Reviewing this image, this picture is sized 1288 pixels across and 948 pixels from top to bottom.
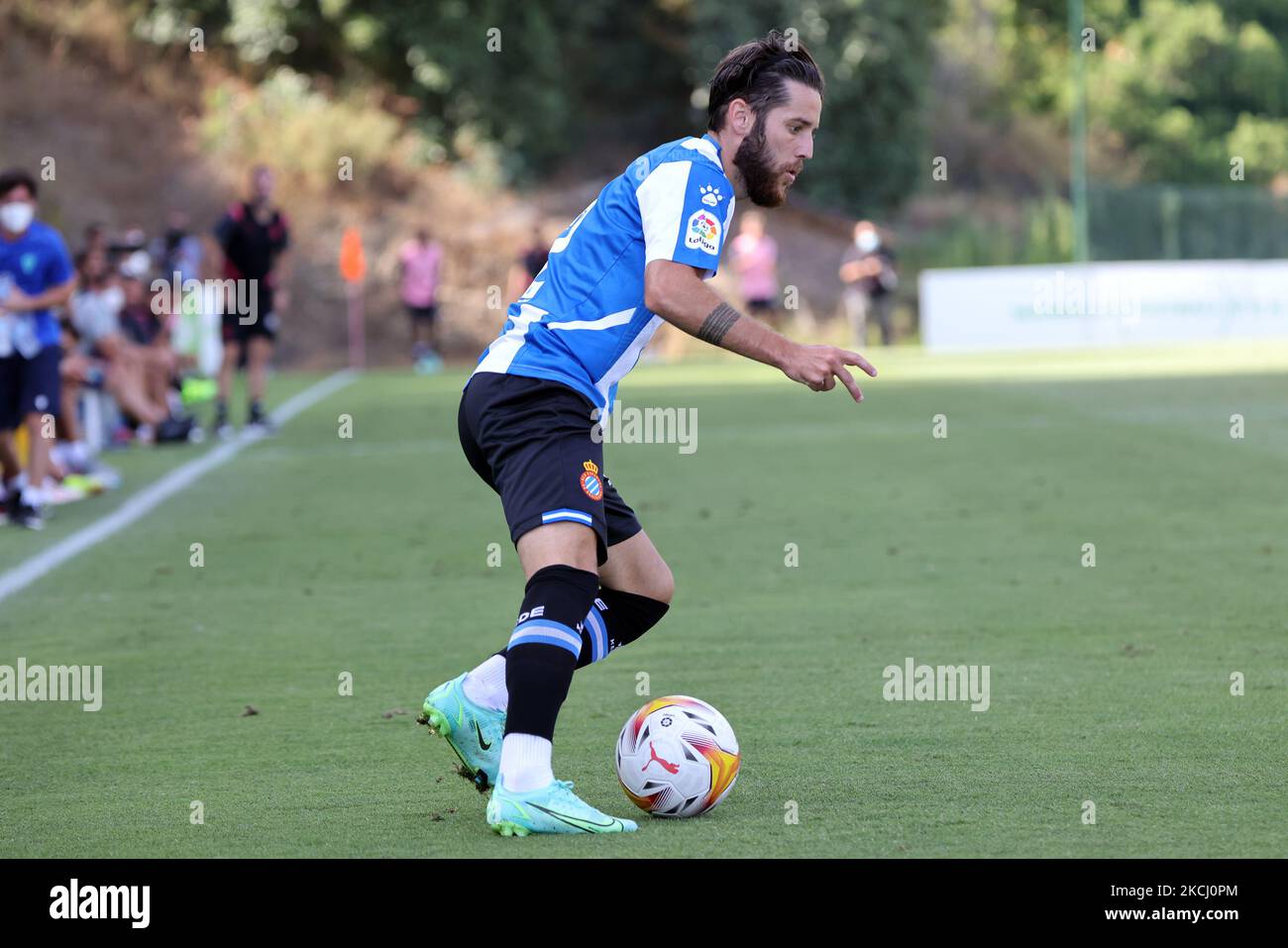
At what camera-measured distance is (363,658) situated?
7820 mm

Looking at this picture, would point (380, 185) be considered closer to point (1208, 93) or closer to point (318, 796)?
point (1208, 93)

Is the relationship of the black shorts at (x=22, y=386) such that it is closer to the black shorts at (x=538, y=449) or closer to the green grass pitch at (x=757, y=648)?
the green grass pitch at (x=757, y=648)

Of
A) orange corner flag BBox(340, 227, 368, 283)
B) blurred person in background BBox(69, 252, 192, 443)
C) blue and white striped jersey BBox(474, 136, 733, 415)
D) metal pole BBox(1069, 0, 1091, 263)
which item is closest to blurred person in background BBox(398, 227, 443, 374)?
orange corner flag BBox(340, 227, 368, 283)

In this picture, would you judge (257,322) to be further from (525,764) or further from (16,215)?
(525,764)

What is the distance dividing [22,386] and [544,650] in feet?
27.5

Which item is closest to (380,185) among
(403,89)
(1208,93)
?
(403,89)

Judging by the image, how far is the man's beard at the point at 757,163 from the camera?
16.5 feet

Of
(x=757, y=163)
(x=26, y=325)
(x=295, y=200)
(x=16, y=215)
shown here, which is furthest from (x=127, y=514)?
(x=295, y=200)

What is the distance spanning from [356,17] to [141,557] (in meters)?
30.2

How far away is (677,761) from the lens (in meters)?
5.09

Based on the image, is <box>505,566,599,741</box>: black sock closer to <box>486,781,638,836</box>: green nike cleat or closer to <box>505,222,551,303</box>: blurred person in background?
<box>486,781,638,836</box>: green nike cleat

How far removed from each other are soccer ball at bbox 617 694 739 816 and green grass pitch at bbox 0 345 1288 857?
0.08 m

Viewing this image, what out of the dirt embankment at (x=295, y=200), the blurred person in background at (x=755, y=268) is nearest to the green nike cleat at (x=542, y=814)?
the blurred person in background at (x=755, y=268)

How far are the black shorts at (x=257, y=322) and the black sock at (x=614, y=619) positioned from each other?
13316 mm
